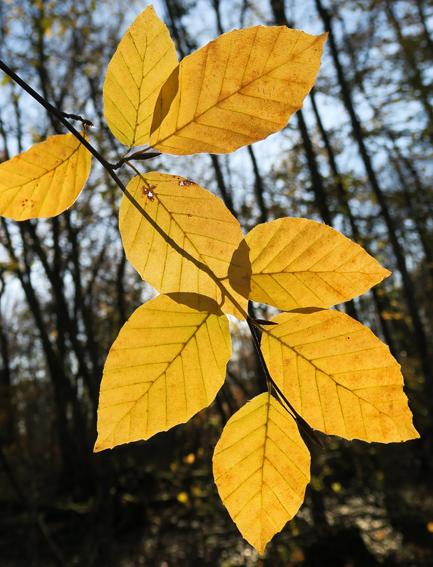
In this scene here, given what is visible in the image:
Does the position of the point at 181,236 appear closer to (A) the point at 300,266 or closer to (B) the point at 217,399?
(A) the point at 300,266

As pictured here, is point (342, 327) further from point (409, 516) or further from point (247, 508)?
point (409, 516)

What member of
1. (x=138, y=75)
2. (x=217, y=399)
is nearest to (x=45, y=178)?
(x=138, y=75)

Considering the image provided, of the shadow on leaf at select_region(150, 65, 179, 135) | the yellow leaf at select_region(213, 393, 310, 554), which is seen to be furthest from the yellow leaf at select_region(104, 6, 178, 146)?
the yellow leaf at select_region(213, 393, 310, 554)

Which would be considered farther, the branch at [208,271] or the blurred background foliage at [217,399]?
the blurred background foliage at [217,399]

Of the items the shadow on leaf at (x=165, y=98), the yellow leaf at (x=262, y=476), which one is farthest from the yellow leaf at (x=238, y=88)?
the yellow leaf at (x=262, y=476)

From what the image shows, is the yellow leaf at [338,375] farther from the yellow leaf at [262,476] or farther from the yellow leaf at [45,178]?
the yellow leaf at [45,178]

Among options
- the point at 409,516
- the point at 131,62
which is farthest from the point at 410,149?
the point at 131,62

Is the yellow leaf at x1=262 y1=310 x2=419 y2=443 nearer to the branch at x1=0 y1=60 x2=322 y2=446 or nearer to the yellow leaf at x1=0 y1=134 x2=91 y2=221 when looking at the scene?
the branch at x1=0 y1=60 x2=322 y2=446
